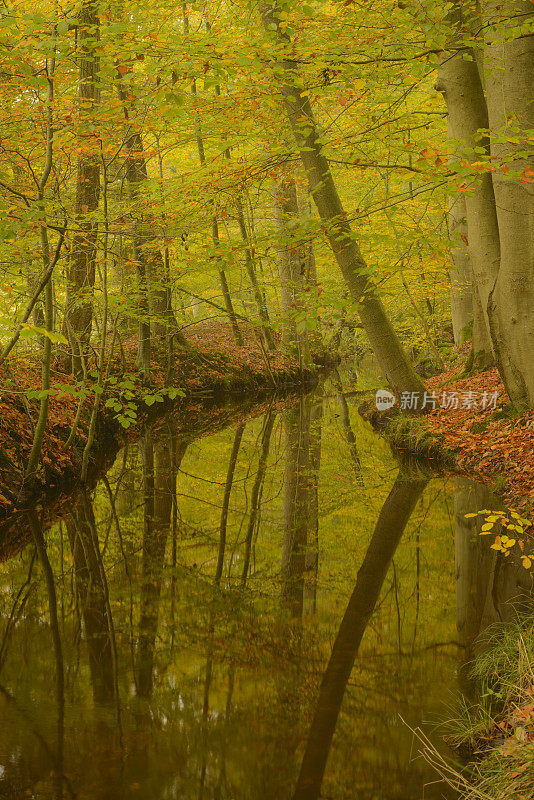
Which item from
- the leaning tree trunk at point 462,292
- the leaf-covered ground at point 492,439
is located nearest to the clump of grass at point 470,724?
the leaf-covered ground at point 492,439

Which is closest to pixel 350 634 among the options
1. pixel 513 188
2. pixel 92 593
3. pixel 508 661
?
pixel 508 661

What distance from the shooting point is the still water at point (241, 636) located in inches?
118

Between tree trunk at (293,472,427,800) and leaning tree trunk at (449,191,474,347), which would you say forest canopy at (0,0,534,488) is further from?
tree trunk at (293,472,427,800)

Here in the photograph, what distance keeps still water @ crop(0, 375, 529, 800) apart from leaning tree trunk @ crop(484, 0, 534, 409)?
1603 mm

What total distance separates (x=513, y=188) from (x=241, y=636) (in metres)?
5.12

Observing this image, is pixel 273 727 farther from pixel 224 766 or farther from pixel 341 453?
pixel 341 453

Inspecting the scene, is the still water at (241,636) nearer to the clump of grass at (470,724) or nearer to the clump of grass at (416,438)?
the clump of grass at (470,724)

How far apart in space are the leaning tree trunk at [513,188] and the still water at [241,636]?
160 cm

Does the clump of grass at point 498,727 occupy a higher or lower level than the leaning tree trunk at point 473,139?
lower

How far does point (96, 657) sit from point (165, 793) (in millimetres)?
1385

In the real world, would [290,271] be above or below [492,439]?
above

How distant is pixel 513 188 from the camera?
6500mm
